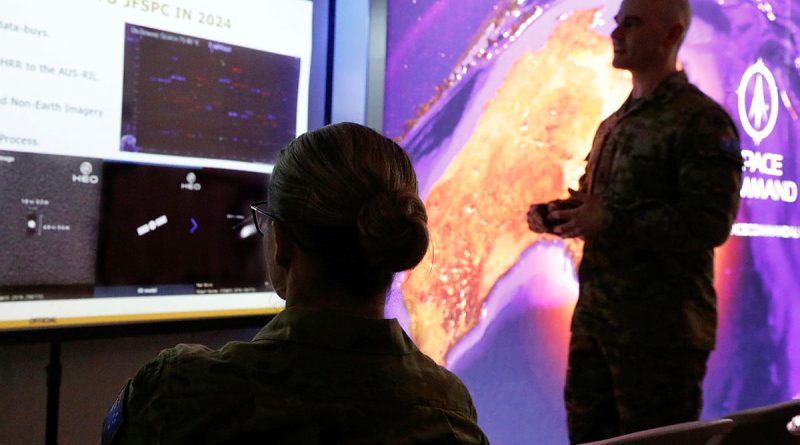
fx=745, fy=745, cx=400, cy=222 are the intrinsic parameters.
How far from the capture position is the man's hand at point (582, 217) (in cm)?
198

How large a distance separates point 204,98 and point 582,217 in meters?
1.04

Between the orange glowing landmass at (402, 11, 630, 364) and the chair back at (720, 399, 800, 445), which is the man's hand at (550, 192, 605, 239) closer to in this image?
the orange glowing landmass at (402, 11, 630, 364)

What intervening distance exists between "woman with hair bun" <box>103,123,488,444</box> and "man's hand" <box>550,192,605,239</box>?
1120mm

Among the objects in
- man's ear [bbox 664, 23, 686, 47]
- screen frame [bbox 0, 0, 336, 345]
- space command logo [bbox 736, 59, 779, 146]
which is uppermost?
space command logo [bbox 736, 59, 779, 146]

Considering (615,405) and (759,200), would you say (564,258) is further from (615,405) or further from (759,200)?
(759,200)

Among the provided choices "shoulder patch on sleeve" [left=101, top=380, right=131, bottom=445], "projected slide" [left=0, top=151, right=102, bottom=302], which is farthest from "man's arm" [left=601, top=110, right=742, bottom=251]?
"shoulder patch on sleeve" [left=101, top=380, right=131, bottom=445]

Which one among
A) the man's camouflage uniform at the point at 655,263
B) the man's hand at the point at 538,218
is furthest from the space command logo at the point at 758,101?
the man's hand at the point at 538,218

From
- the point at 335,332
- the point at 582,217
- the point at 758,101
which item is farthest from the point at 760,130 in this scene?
the point at 335,332

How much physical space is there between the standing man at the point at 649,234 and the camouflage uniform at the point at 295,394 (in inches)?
47.9

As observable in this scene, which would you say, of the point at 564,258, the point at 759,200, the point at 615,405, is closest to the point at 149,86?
the point at 615,405

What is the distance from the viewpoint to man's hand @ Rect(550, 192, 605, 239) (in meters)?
1.98

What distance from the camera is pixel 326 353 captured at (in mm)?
863

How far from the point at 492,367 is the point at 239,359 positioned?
2022 millimetres

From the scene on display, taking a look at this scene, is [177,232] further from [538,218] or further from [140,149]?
[538,218]
